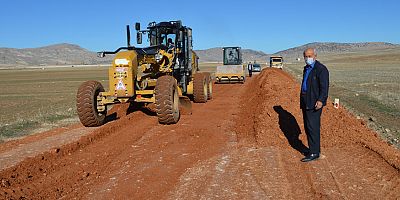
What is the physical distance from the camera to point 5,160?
7.97m

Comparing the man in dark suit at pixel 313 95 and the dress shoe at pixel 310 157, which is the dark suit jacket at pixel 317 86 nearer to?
the man in dark suit at pixel 313 95

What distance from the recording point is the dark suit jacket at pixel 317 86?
21.9 ft

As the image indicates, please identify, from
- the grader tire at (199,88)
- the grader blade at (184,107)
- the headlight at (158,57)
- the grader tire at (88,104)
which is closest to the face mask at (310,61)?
the headlight at (158,57)

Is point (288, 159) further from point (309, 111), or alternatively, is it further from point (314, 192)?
point (314, 192)

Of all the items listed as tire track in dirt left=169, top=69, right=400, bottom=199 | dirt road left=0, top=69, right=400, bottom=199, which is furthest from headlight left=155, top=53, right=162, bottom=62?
tire track in dirt left=169, top=69, right=400, bottom=199

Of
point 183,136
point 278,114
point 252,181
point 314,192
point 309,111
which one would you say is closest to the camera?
point 314,192

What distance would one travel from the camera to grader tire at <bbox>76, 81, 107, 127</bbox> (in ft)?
35.7

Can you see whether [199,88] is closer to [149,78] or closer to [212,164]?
[149,78]

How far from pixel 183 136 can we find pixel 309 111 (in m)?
3.47

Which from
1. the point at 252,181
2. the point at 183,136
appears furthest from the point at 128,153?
the point at 252,181

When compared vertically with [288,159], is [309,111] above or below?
above

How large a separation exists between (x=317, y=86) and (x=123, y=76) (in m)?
5.80

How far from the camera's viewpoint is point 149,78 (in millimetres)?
12461

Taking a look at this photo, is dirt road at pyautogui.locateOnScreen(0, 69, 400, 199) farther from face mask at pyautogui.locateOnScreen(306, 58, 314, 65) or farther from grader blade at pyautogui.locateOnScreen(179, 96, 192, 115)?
grader blade at pyautogui.locateOnScreen(179, 96, 192, 115)
